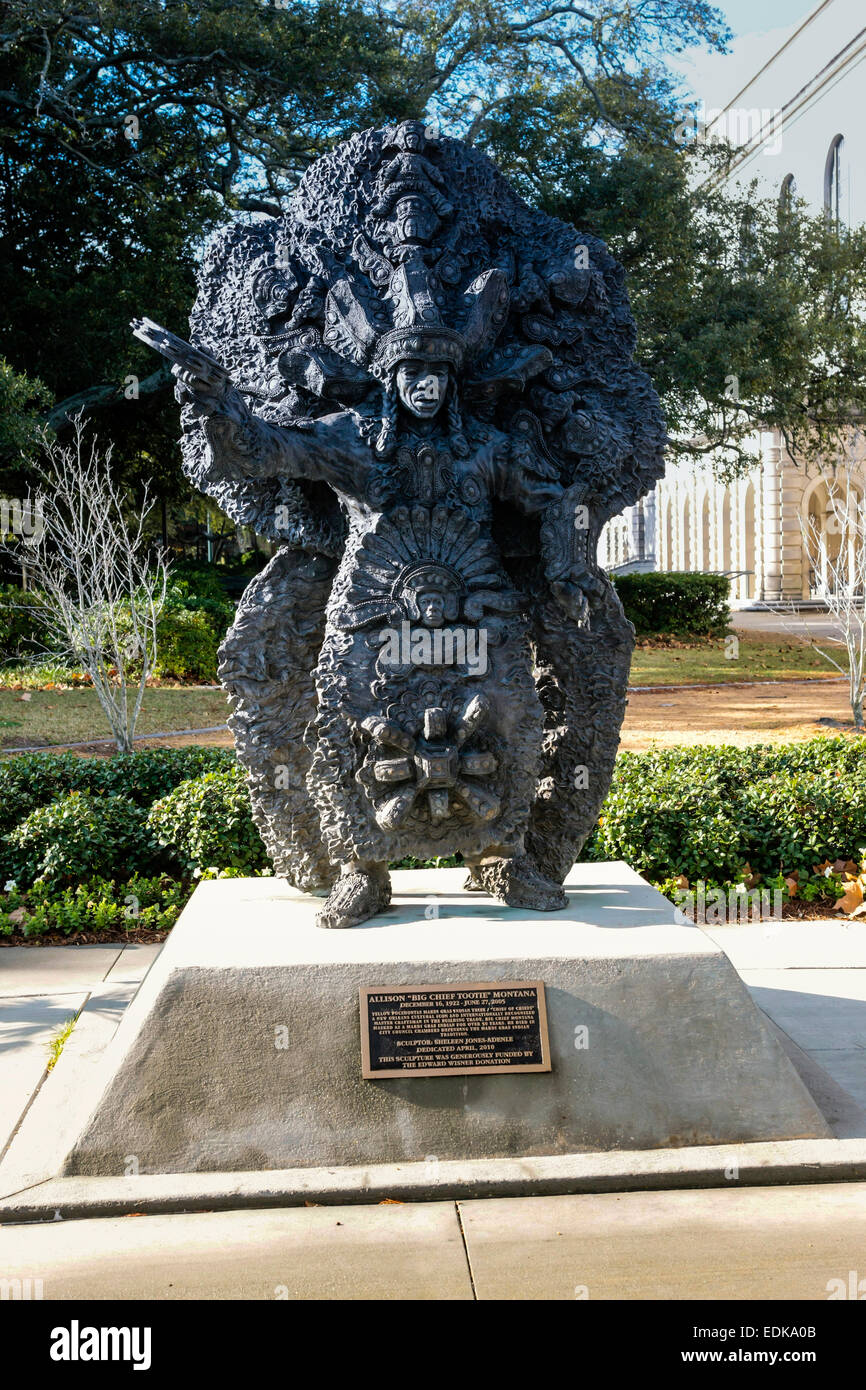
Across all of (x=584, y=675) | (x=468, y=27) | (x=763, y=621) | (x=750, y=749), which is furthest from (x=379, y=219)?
(x=763, y=621)

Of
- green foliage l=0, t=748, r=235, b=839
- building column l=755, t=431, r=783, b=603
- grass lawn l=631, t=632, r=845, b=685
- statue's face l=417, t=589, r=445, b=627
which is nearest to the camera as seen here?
statue's face l=417, t=589, r=445, b=627

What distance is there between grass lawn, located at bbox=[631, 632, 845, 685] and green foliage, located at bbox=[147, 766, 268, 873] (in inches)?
421

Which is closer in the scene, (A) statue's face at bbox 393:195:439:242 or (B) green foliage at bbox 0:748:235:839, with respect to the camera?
(A) statue's face at bbox 393:195:439:242

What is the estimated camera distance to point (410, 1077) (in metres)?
3.75

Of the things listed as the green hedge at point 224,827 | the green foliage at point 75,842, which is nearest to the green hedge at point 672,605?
the green hedge at point 224,827

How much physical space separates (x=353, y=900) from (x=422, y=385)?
1880mm

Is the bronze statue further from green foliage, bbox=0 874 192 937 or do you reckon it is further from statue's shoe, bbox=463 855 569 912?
green foliage, bbox=0 874 192 937

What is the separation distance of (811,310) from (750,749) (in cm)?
1371

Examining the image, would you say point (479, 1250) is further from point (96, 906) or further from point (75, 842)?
point (75, 842)

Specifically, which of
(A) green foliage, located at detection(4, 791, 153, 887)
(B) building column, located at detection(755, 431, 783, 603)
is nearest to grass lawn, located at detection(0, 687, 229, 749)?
(A) green foliage, located at detection(4, 791, 153, 887)

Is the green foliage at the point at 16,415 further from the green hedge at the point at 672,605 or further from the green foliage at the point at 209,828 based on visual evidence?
the green hedge at the point at 672,605

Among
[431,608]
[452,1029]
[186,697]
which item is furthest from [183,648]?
[452,1029]

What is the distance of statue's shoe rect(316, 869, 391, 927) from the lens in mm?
4285

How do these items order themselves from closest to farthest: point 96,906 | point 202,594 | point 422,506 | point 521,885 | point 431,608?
point 431,608
point 422,506
point 521,885
point 96,906
point 202,594
